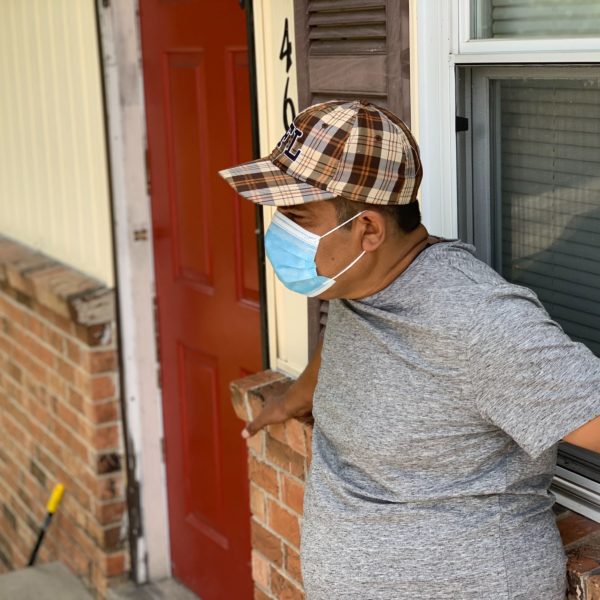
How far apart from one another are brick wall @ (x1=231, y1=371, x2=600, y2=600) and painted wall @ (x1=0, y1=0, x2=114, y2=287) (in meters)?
1.34

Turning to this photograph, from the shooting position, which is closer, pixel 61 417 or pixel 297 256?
pixel 297 256

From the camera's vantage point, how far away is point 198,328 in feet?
13.4

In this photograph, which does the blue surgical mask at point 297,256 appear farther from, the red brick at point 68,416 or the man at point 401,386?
the red brick at point 68,416

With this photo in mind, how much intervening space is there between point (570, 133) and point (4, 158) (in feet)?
12.2

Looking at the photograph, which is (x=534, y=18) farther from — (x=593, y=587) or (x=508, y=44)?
(x=593, y=587)

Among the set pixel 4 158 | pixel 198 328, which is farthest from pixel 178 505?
pixel 4 158

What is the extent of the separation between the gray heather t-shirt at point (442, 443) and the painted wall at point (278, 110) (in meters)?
0.94

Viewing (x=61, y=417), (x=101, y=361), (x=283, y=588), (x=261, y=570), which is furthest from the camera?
(x=61, y=417)

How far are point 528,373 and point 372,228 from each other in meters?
→ 0.44

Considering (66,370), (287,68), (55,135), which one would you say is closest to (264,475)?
(287,68)

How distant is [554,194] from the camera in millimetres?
2361

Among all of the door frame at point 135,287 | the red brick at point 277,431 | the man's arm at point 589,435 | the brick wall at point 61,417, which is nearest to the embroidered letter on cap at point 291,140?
the man's arm at point 589,435

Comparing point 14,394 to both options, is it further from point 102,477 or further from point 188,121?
point 188,121

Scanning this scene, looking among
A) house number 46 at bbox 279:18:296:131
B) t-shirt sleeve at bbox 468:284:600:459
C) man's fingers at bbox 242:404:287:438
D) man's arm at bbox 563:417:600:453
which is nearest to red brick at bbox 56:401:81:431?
man's fingers at bbox 242:404:287:438
